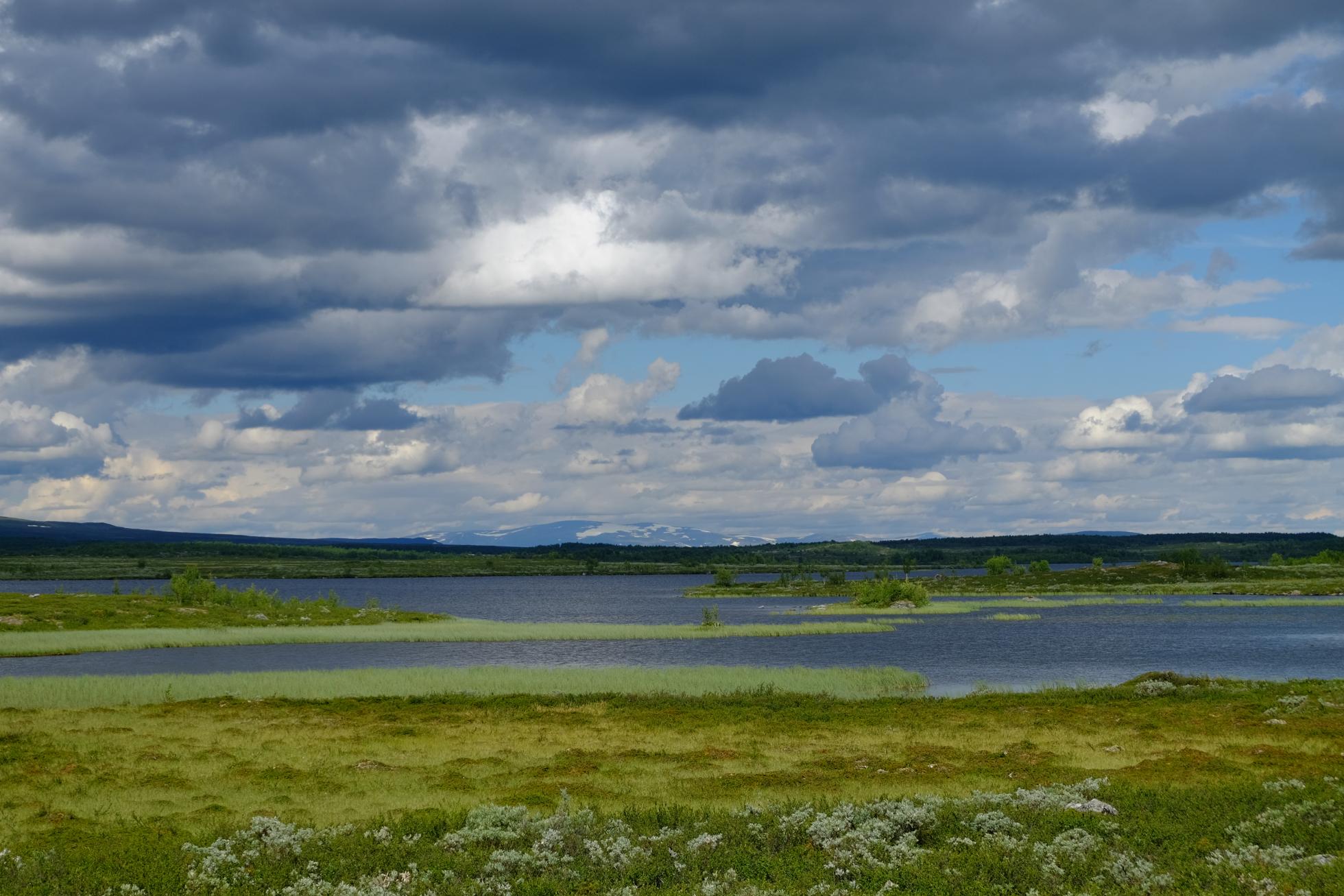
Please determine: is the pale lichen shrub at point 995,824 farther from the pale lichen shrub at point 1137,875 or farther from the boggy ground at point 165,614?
the boggy ground at point 165,614

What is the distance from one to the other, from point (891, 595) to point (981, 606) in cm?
1203

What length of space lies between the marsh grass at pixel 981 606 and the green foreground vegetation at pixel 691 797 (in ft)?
287

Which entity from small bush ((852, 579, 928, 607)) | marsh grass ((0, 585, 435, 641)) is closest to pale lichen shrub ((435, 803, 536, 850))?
marsh grass ((0, 585, 435, 641))

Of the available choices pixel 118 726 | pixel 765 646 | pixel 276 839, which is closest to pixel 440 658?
pixel 765 646

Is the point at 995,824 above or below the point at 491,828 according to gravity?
above

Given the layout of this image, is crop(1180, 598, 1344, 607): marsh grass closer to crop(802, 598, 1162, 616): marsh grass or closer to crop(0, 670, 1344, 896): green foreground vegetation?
crop(802, 598, 1162, 616): marsh grass

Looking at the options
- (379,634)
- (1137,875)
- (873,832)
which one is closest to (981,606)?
(379,634)

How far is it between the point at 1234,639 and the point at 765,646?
38468mm

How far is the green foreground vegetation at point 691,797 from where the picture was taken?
20391 millimetres

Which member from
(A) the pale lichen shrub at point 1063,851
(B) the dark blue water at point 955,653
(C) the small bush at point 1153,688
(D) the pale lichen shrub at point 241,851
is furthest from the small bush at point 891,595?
(D) the pale lichen shrub at point 241,851

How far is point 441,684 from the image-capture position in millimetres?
62812

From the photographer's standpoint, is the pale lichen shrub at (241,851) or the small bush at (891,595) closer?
the pale lichen shrub at (241,851)

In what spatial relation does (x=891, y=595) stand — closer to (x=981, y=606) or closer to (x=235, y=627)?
(x=981, y=606)

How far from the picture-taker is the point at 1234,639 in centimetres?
9369
